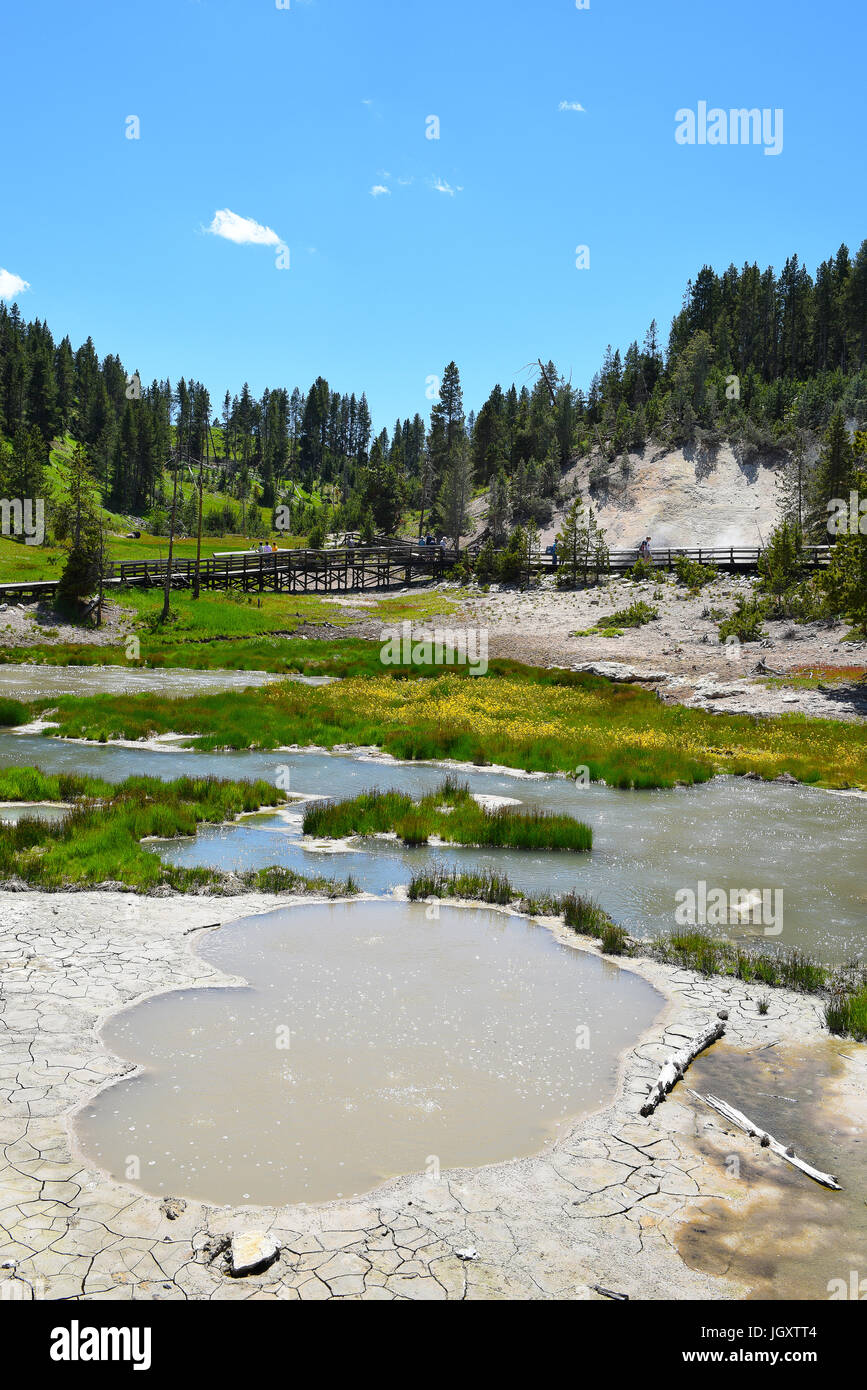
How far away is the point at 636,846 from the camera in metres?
18.9

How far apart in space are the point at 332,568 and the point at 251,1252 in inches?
3471

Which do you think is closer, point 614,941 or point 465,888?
point 614,941

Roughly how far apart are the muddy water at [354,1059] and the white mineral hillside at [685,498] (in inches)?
3223

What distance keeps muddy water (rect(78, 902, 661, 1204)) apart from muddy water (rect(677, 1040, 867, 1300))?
130 cm

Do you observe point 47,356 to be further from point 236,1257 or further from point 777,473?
point 236,1257

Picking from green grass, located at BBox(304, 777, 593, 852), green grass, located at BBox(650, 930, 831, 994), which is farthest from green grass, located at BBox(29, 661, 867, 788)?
green grass, located at BBox(650, 930, 831, 994)

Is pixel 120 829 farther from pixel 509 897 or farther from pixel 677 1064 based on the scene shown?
pixel 677 1064

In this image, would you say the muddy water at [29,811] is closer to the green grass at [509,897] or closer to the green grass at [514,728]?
the green grass at [514,728]

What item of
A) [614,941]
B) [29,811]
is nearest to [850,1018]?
[614,941]

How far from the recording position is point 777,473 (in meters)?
99.3

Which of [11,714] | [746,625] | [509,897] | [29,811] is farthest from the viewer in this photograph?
[746,625]

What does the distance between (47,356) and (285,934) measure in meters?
169

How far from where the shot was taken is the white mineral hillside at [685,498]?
92.1 metres

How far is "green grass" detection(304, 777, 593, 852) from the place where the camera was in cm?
1875
